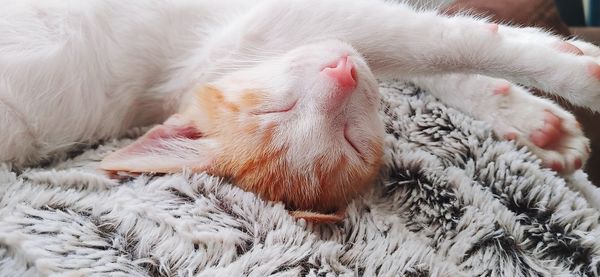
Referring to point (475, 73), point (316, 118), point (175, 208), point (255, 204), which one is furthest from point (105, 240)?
point (475, 73)

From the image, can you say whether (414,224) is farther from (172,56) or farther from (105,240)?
(172,56)

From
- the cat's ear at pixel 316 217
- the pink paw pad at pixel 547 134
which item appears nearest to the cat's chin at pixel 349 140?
the cat's ear at pixel 316 217

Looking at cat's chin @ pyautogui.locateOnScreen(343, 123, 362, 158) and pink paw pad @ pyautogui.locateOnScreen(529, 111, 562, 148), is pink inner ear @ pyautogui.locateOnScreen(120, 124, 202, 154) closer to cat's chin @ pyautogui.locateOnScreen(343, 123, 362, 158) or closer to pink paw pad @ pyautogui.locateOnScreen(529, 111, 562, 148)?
cat's chin @ pyautogui.locateOnScreen(343, 123, 362, 158)

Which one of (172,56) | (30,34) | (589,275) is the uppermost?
(30,34)

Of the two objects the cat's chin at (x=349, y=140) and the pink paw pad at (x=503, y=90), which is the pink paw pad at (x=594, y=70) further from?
the cat's chin at (x=349, y=140)

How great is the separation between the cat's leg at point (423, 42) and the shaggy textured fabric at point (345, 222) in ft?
0.41

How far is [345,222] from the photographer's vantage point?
86 cm

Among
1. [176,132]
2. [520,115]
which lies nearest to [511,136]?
[520,115]

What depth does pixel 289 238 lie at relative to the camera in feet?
2.51

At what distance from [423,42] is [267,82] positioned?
0.30m

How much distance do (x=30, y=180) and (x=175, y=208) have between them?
0.79 feet

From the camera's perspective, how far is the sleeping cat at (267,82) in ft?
2.99

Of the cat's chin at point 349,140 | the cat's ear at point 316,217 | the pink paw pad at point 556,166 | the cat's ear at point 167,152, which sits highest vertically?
the cat's ear at point 167,152

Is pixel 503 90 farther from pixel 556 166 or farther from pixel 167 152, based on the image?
pixel 167 152
